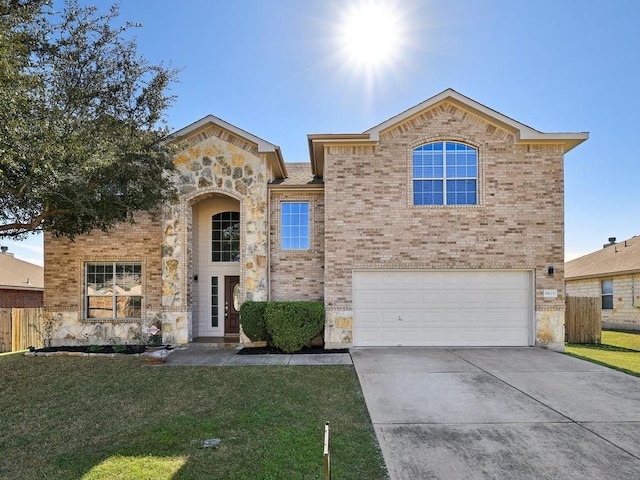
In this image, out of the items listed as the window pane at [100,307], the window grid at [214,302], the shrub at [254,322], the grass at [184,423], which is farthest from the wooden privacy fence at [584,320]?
the window pane at [100,307]

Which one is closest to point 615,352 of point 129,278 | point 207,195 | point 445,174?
point 445,174

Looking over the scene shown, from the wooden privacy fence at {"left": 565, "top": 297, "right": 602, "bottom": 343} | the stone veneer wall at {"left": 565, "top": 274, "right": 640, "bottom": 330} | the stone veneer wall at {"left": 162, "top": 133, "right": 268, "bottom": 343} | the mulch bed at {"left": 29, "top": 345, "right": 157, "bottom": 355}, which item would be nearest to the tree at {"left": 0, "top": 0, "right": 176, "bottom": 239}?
the stone veneer wall at {"left": 162, "top": 133, "right": 268, "bottom": 343}

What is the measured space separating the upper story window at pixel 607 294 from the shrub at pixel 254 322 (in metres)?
19.4

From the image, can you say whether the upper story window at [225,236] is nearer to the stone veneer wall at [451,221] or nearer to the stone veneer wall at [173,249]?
the stone veneer wall at [173,249]

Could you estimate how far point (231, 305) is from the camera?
542 inches

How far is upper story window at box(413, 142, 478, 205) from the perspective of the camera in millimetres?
11883

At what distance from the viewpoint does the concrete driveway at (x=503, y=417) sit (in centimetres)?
453

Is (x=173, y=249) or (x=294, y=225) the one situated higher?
(x=294, y=225)

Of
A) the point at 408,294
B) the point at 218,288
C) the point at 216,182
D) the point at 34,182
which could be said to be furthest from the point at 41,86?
the point at 408,294

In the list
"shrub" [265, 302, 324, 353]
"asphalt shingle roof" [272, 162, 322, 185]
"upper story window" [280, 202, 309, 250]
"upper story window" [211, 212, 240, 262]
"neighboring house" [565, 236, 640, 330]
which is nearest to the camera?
"shrub" [265, 302, 324, 353]

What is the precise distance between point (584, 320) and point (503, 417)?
10998 mm

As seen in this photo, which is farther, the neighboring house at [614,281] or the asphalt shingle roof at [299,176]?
the neighboring house at [614,281]

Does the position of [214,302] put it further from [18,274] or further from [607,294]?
[607,294]

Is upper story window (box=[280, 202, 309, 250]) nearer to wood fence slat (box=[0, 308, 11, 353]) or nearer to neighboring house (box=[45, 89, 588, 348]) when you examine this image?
neighboring house (box=[45, 89, 588, 348])
